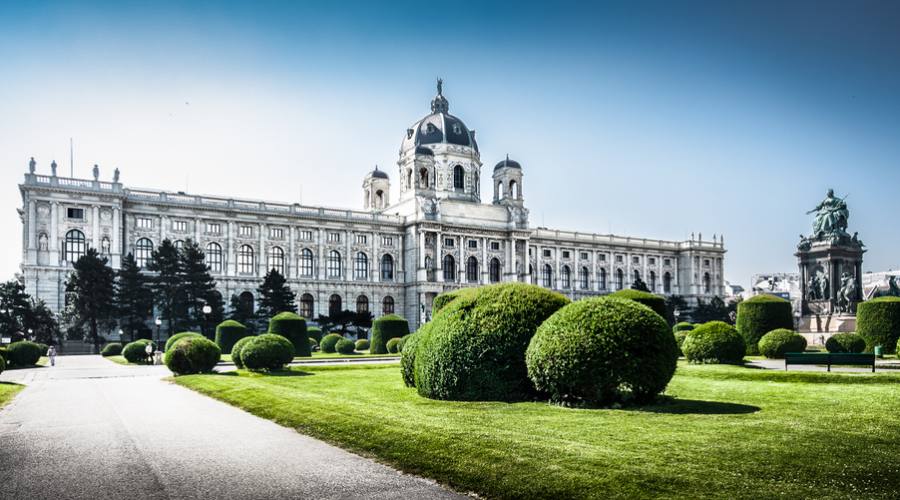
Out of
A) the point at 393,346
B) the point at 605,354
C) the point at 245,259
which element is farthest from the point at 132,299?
the point at 605,354

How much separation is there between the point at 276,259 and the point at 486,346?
62.3 metres

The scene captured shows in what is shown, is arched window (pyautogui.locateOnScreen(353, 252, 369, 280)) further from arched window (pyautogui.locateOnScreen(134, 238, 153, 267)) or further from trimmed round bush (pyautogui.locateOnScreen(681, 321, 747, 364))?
trimmed round bush (pyautogui.locateOnScreen(681, 321, 747, 364))

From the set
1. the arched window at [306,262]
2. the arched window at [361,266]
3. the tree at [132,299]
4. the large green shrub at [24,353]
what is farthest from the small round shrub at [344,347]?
the arched window at [361,266]

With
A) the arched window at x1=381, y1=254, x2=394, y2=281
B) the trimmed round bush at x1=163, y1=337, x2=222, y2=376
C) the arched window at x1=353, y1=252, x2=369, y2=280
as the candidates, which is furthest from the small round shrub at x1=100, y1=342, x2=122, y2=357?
the arched window at x1=381, y1=254, x2=394, y2=281

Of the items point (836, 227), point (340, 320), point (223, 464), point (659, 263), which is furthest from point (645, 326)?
point (659, 263)

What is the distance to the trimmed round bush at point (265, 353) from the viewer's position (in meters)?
25.9

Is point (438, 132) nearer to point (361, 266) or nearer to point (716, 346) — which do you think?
point (361, 266)

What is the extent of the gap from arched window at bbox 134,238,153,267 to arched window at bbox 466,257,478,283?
33.5m

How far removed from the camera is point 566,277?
304 feet

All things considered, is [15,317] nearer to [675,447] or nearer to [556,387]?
[556,387]

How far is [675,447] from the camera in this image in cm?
904

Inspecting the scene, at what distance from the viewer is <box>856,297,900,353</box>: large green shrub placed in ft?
91.1

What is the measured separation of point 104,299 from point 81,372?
2687 centimetres

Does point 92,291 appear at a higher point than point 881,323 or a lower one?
higher
